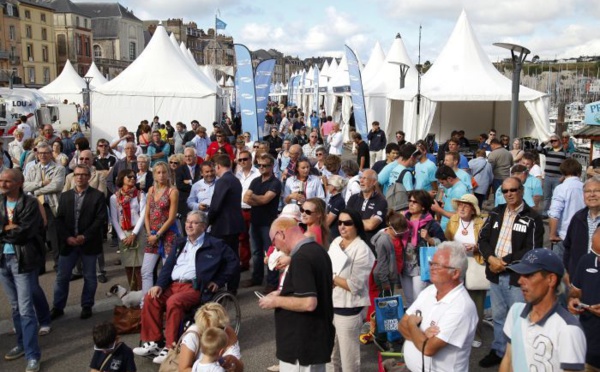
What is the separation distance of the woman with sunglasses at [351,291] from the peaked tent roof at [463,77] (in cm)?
1338

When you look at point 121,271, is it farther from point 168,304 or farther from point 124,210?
point 168,304

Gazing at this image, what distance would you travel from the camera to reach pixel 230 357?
3.76 m

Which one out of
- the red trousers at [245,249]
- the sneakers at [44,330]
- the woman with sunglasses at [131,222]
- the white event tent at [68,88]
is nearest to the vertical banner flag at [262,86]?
the red trousers at [245,249]

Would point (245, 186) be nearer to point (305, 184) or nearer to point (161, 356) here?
point (305, 184)

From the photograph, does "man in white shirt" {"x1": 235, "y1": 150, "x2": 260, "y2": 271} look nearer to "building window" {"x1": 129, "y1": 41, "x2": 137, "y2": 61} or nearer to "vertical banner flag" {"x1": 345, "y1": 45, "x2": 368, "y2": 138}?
"vertical banner flag" {"x1": 345, "y1": 45, "x2": 368, "y2": 138}

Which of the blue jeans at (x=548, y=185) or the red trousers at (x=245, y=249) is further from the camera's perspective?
the blue jeans at (x=548, y=185)

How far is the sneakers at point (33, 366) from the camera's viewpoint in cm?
498

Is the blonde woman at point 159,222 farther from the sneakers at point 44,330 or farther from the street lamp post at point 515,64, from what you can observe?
the street lamp post at point 515,64

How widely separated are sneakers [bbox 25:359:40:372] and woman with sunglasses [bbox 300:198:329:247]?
9.04ft

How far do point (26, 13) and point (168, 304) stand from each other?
68.9 metres

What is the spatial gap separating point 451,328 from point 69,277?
4599 millimetres

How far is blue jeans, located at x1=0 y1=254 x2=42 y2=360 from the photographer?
16.4ft

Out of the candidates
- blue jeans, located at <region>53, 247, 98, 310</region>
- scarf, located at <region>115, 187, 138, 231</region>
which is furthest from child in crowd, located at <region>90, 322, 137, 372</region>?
scarf, located at <region>115, 187, 138, 231</region>

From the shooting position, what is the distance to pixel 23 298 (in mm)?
5047
